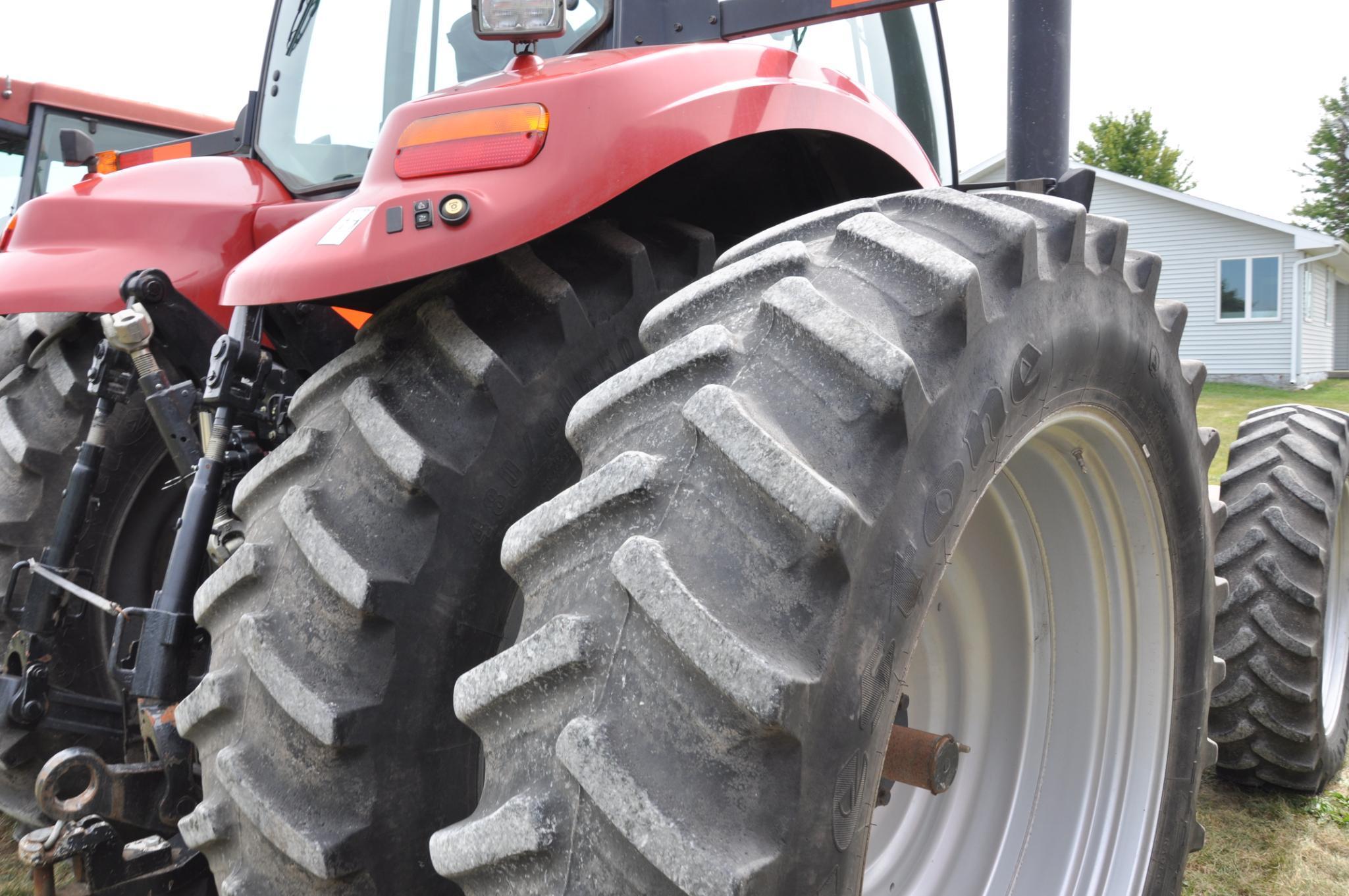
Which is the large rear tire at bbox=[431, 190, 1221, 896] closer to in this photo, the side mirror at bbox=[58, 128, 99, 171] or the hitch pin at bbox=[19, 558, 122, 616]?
the hitch pin at bbox=[19, 558, 122, 616]

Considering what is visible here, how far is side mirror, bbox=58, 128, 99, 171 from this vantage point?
3107 mm

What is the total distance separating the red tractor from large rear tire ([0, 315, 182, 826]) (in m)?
0.01

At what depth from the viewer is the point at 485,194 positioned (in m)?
1.38

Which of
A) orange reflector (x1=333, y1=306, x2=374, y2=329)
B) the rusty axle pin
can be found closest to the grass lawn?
the rusty axle pin

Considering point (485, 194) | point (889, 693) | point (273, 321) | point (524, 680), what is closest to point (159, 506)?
point (273, 321)

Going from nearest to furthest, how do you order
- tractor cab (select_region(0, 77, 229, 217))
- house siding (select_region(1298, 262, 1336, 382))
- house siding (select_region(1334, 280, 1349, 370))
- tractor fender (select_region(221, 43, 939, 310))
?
tractor fender (select_region(221, 43, 939, 310))
tractor cab (select_region(0, 77, 229, 217))
house siding (select_region(1298, 262, 1336, 382))
house siding (select_region(1334, 280, 1349, 370))

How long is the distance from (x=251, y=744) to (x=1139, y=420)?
1.40m

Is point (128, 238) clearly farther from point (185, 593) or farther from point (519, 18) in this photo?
point (519, 18)

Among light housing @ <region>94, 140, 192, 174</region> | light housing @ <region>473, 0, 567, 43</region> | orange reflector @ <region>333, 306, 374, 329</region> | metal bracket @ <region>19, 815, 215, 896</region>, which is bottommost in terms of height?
metal bracket @ <region>19, 815, 215, 896</region>

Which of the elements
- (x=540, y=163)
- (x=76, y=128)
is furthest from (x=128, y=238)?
(x=76, y=128)

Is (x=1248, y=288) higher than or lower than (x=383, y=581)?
lower

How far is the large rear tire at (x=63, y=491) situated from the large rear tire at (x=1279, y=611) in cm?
289

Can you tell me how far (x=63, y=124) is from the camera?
6672 mm

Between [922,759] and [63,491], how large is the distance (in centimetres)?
213
